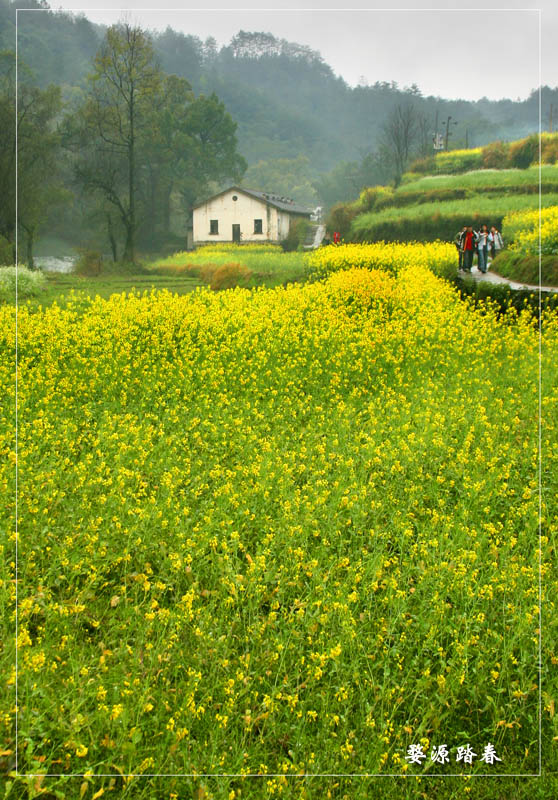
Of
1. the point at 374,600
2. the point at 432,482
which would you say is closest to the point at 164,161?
the point at 432,482

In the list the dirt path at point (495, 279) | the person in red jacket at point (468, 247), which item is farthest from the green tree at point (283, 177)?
the dirt path at point (495, 279)

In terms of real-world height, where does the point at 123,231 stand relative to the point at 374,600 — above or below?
above

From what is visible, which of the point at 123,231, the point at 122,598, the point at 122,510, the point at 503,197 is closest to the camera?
the point at 122,598

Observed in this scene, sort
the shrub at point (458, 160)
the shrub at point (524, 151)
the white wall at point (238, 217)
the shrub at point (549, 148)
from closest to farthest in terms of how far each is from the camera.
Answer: the white wall at point (238, 217), the shrub at point (458, 160), the shrub at point (549, 148), the shrub at point (524, 151)

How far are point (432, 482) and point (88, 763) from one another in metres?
3.49

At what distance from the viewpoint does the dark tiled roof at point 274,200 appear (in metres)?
6.71

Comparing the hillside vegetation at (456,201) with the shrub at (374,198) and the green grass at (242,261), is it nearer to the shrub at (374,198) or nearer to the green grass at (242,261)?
the shrub at (374,198)

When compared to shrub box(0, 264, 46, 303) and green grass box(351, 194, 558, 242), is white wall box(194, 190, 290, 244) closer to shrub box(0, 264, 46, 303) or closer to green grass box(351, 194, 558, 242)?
shrub box(0, 264, 46, 303)

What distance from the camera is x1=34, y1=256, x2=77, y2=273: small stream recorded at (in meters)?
6.48

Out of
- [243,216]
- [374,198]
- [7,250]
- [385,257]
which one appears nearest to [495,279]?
[385,257]

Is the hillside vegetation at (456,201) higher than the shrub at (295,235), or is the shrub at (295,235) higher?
the hillside vegetation at (456,201)

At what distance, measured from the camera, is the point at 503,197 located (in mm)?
12656

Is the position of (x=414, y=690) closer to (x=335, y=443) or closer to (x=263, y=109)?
(x=335, y=443)

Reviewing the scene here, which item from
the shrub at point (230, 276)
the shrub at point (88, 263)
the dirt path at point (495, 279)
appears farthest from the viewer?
the dirt path at point (495, 279)
